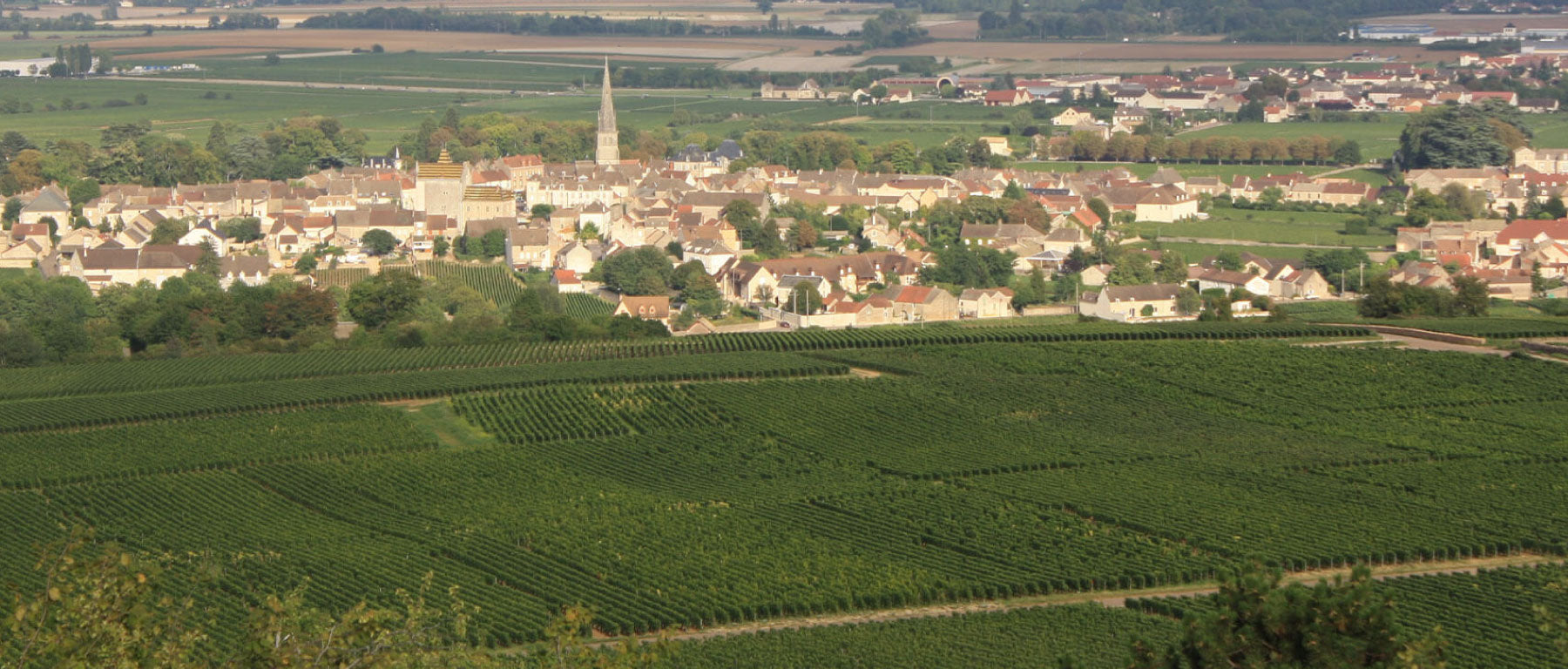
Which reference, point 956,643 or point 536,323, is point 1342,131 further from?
point 956,643

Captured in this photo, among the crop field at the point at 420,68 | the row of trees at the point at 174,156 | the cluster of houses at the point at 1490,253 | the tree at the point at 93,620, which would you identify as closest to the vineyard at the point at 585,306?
the cluster of houses at the point at 1490,253

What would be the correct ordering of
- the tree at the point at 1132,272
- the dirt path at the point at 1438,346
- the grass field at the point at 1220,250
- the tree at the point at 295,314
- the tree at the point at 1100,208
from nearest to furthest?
1. the dirt path at the point at 1438,346
2. the tree at the point at 295,314
3. the tree at the point at 1132,272
4. the grass field at the point at 1220,250
5. the tree at the point at 1100,208

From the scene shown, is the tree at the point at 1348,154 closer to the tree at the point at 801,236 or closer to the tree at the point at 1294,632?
the tree at the point at 801,236

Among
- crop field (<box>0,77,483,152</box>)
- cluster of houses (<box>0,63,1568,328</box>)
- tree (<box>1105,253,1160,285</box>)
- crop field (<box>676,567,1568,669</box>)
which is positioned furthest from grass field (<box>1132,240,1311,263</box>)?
crop field (<box>0,77,483,152</box>)

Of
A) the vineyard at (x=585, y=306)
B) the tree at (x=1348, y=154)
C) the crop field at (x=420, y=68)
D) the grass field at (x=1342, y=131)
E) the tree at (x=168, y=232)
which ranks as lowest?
the vineyard at (x=585, y=306)

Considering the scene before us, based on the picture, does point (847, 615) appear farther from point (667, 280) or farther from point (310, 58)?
point (310, 58)

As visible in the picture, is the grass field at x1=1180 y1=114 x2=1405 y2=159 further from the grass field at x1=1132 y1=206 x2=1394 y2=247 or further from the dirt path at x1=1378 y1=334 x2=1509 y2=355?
the dirt path at x1=1378 y1=334 x2=1509 y2=355
